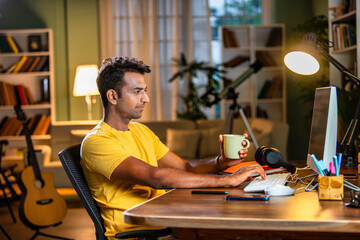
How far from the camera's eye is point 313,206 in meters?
1.36

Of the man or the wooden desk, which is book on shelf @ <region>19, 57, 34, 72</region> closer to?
the man

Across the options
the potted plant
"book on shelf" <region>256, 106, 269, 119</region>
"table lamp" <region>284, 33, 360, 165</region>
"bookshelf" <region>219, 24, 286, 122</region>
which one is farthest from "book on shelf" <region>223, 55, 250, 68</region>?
"table lamp" <region>284, 33, 360, 165</region>

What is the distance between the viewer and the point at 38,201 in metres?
3.95

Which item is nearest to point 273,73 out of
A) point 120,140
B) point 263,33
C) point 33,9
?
point 263,33

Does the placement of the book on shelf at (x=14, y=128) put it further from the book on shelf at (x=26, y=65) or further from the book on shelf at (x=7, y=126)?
the book on shelf at (x=26, y=65)

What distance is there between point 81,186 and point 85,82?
5042mm

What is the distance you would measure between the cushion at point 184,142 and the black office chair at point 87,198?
3.85 metres

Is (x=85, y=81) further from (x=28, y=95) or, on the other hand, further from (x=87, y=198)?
(x=87, y=198)

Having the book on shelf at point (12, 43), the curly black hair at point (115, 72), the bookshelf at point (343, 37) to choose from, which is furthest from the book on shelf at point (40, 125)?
the curly black hair at point (115, 72)

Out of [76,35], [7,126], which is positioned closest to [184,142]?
[7,126]

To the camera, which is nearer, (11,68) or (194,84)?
(11,68)

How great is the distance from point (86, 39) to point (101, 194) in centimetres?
568

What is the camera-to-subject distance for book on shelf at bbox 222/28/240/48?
682 centimetres

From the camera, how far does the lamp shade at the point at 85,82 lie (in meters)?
6.60
